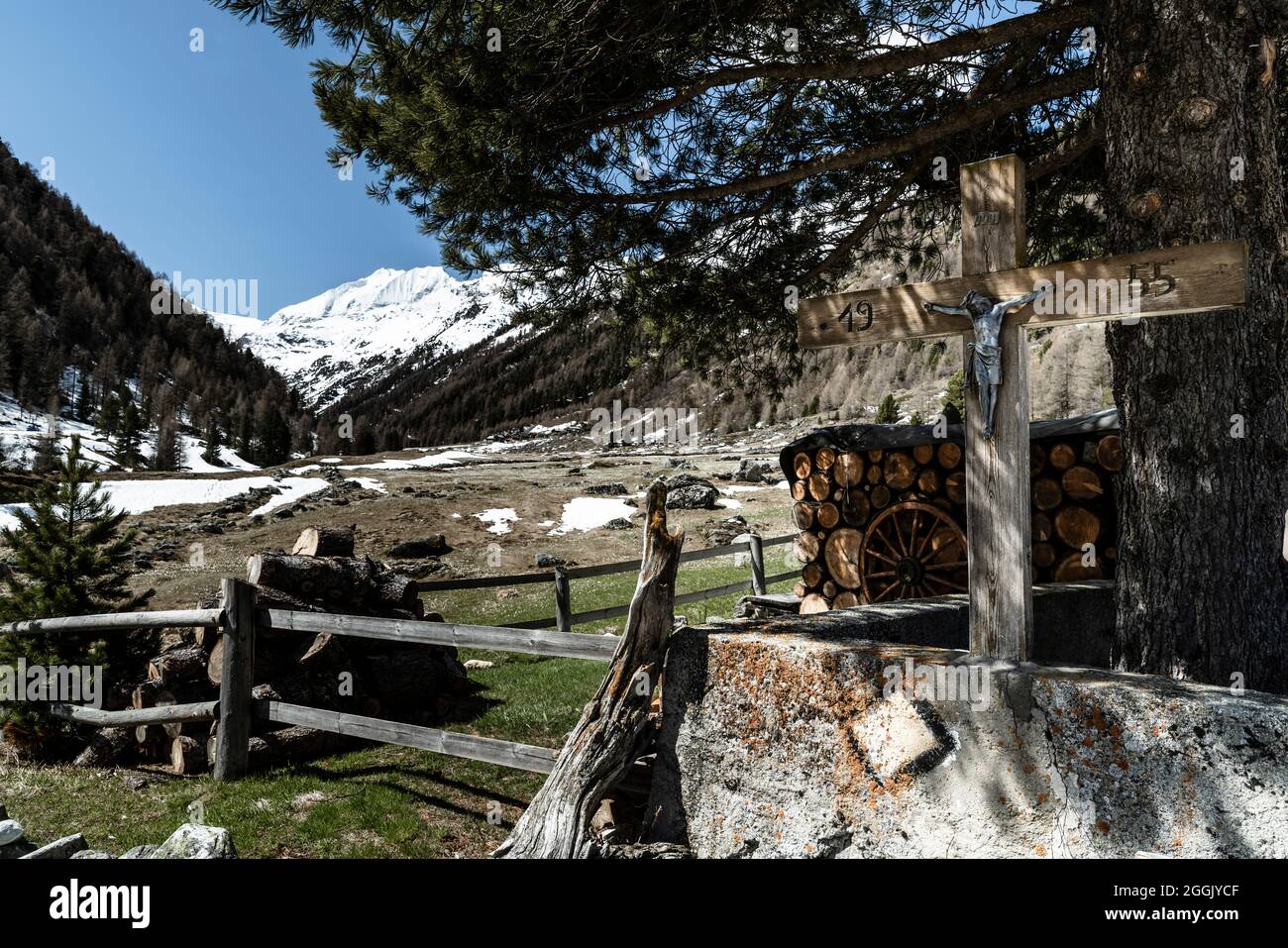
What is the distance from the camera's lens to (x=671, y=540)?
143 inches


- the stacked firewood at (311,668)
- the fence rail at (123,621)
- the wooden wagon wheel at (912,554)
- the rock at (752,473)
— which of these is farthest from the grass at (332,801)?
the rock at (752,473)

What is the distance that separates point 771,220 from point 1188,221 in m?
3.42

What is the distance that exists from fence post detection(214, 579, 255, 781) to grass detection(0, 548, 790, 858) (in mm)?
169

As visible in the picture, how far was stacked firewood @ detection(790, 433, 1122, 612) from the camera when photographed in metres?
5.91

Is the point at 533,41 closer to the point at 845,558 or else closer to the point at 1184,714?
the point at 1184,714

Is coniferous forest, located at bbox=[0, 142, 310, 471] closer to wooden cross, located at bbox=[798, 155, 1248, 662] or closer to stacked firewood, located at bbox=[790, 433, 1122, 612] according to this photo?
stacked firewood, located at bbox=[790, 433, 1122, 612]

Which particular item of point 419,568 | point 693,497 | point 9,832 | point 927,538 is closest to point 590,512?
point 693,497

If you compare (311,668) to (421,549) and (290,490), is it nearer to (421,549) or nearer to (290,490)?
(421,549)

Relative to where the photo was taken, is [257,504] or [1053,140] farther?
[257,504]

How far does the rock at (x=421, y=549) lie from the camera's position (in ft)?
59.1

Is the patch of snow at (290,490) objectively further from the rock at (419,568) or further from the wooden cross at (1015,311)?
the wooden cross at (1015,311)

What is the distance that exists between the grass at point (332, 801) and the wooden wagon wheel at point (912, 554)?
312cm

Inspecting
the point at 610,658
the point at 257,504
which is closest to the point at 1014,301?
the point at 610,658

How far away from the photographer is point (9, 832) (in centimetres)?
364
